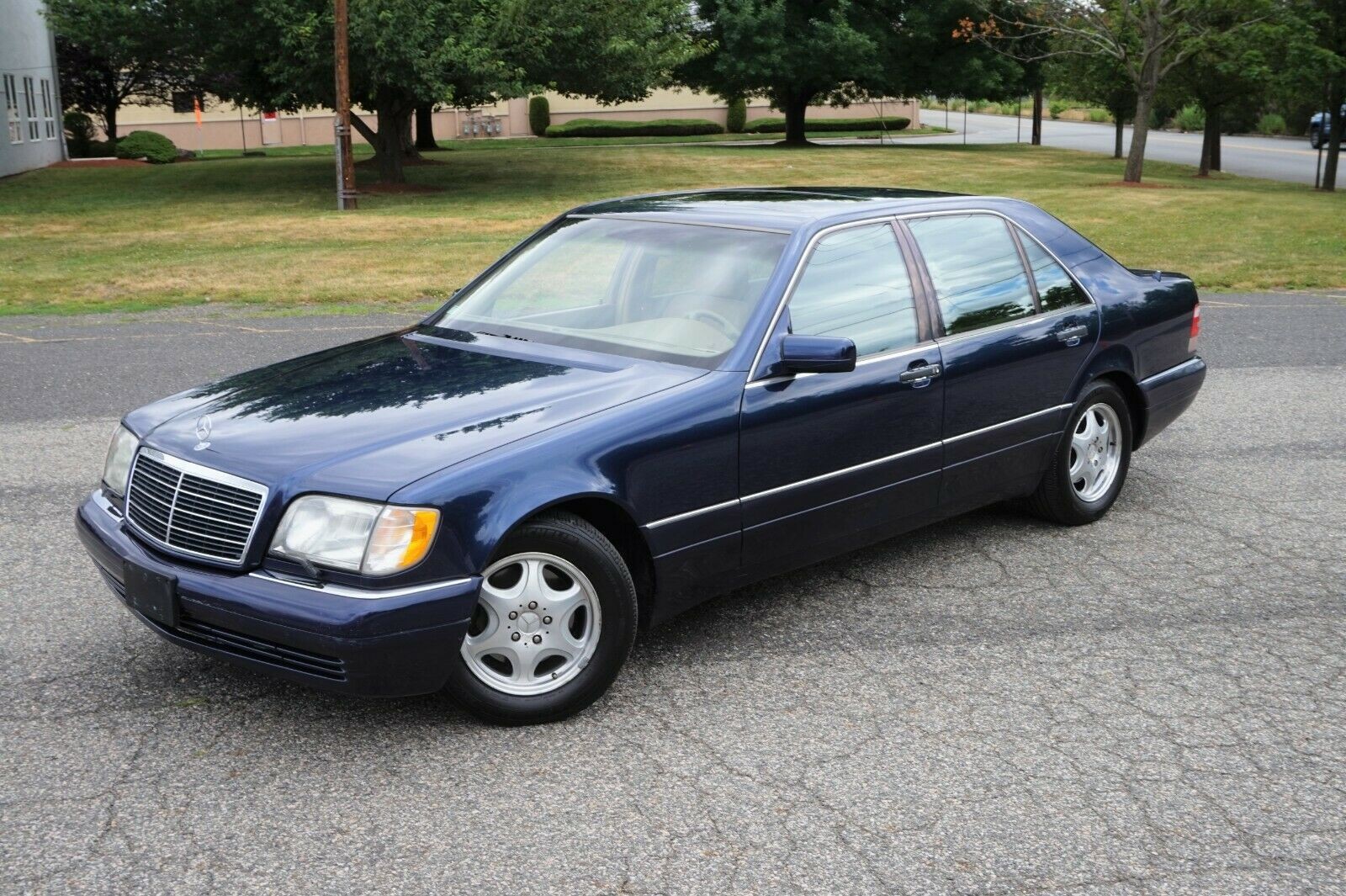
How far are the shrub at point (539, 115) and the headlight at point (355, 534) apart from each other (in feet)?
188

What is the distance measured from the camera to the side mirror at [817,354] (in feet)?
14.8

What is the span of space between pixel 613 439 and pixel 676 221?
1.46 meters

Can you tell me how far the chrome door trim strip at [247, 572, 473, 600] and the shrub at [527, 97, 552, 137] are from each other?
5730 cm

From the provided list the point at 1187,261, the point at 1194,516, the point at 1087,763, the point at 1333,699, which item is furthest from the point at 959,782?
the point at 1187,261

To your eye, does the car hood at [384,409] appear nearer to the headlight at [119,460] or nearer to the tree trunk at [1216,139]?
the headlight at [119,460]

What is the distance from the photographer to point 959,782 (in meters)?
3.78

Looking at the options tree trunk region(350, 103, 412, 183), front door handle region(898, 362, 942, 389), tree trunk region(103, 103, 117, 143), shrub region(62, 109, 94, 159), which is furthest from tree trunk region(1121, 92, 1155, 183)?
tree trunk region(103, 103, 117, 143)

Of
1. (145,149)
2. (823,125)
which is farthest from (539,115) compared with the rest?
(145,149)

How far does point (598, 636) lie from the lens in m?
4.12

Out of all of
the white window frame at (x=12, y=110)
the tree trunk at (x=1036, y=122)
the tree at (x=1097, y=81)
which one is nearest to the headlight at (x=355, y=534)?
the tree at (x=1097, y=81)

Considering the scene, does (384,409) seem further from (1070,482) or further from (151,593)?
(1070,482)

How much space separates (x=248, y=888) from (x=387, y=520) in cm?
99

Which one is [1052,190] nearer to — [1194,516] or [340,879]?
[1194,516]

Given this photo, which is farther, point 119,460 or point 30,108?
point 30,108
